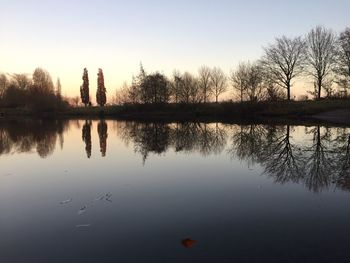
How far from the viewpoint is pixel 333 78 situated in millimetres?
65188

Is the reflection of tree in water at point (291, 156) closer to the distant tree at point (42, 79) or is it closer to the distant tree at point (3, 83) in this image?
the distant tree at point (42, 79)

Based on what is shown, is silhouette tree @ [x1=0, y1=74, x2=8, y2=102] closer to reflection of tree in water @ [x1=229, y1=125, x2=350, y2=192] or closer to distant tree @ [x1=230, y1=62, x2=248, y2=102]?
distant tree @ [x1=230, y1=62, x2=248, y2=102]

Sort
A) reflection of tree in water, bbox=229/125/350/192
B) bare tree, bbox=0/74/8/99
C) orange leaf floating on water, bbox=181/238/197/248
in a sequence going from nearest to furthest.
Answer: orange leaf floating on water, bbox=181/238/197/248 < reflection of tree in water, bbox=229/125/350/192 < bare tree, bbox=0/74/8/99

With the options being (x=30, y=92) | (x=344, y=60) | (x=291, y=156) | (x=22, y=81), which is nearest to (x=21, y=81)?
(x=22, y=81)

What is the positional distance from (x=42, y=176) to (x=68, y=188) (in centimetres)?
254

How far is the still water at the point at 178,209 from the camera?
6.35m

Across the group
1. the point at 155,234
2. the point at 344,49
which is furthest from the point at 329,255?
the point at 344,49

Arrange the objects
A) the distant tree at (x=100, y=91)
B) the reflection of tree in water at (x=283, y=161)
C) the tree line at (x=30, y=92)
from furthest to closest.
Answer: the distant tree at (x=100, y=91) → the tree line at (x=30, y=92) → the reflection of tree in water at (x=283, y=161)

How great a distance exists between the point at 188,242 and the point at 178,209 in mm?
2178

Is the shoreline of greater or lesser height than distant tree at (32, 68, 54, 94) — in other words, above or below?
below

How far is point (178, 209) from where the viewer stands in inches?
347

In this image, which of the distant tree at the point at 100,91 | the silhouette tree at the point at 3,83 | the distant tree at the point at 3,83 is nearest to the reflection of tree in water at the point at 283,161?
the distant tree at the point at 100,91

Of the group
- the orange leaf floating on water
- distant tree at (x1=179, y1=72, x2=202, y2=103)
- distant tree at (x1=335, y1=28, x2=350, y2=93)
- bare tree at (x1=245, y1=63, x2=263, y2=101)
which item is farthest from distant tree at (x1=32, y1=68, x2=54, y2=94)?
the orange leaf floating on water

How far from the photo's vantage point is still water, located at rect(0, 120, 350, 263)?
635 centimetres
